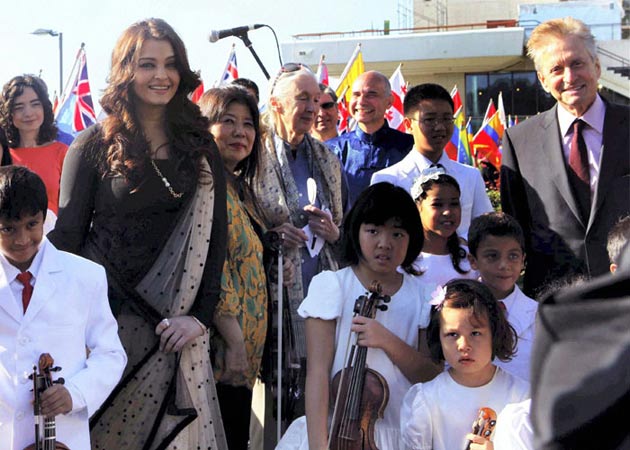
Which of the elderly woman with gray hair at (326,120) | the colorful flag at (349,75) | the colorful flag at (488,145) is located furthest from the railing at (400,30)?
the elderly woman with gray hair at (326,120)

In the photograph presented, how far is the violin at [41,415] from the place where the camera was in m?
2.86

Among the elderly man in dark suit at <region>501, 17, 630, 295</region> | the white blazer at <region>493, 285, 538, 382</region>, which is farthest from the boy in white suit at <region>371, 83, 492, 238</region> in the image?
the white blazer at <region>493, 285, 538, 382</region>

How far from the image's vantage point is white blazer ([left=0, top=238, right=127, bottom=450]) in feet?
9.60

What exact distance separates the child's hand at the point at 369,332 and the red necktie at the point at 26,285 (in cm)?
114

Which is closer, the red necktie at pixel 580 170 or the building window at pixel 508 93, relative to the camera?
the red necktie at pixel 580 170

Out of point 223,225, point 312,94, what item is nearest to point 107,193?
point 223,225

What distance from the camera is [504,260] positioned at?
3787mm

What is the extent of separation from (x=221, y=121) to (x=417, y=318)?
1.30 m

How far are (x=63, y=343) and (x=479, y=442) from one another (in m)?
1.47

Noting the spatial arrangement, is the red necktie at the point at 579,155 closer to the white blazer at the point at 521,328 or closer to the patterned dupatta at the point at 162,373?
the white blazer at the point at 521,328

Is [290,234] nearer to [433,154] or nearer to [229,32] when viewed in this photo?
[433,154]

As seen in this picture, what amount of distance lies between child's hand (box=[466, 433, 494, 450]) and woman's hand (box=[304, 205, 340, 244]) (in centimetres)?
149

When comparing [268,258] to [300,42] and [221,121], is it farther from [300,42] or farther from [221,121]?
[300,42]

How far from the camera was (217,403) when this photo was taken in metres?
3.62
